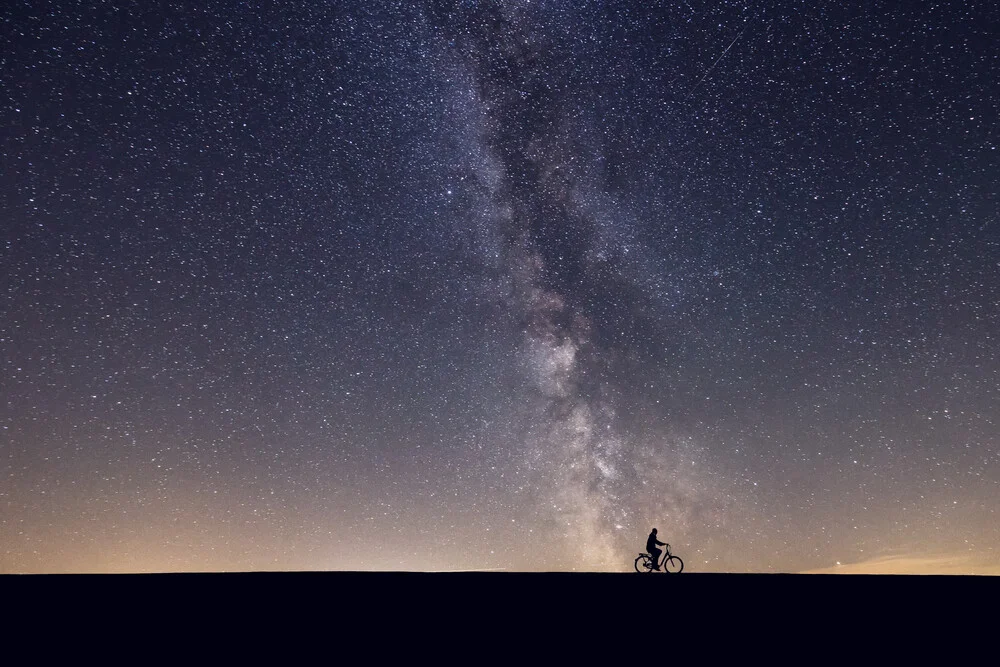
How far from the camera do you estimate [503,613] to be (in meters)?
5.26

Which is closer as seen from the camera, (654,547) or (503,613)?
(503,613)

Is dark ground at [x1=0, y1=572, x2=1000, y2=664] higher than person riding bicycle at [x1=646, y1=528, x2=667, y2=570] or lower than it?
lower

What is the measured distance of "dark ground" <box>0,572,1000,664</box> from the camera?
4867 mm

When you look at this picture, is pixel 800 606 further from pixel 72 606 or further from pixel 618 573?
pixel 72 606

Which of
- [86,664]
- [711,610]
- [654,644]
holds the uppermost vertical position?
[711,610]

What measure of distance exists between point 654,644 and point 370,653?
2882 millimetres

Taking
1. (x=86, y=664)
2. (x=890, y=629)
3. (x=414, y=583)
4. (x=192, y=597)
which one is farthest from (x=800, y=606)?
(x=86, y=664)

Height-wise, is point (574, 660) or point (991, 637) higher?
point (991, 637)

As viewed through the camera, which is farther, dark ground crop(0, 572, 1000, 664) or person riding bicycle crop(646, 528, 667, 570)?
person riding bicycle crop(646, 528, 667, 570)

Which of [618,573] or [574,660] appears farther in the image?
[618,573]

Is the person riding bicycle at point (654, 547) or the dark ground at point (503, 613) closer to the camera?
the dark ground at point (503, 613)

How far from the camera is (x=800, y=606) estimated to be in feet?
18.2

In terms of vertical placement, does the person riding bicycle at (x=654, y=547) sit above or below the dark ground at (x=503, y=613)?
above

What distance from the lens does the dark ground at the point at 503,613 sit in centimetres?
487
